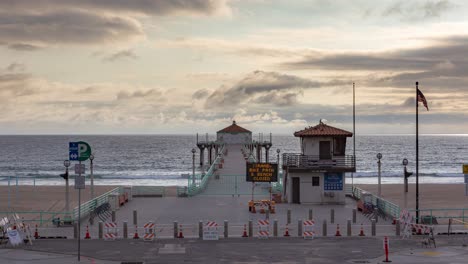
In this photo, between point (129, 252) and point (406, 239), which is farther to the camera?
point (406, 239)

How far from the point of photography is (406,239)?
105 feet

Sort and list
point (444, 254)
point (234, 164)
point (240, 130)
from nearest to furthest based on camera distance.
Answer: point (444, 254)
point (234, 164)
point (240, 130)

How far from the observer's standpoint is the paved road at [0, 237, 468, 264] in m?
26.6

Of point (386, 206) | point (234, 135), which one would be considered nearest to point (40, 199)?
point (386, 206)

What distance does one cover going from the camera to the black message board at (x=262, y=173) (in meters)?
43.8

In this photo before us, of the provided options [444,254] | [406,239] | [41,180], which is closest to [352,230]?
[406,239]

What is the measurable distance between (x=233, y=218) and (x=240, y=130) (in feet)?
264

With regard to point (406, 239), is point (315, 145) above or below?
above

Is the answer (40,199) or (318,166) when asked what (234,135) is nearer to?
(40,199)

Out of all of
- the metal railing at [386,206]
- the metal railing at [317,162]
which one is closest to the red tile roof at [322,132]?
the metal railing at [317,162]

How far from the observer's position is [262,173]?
43.9m

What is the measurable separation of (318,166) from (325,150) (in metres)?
1.53

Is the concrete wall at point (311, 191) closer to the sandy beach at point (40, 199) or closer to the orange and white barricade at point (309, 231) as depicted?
the orange and white barricade at point (309, 231)

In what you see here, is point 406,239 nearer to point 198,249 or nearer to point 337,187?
point 198,249
